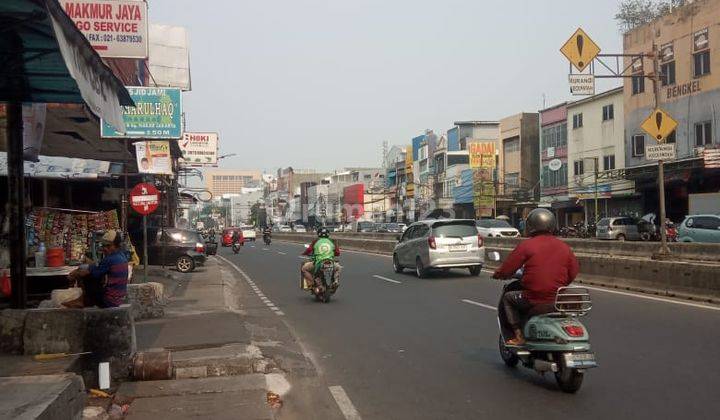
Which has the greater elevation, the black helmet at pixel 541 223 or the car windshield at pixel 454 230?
the black helmet at pixel 541 223

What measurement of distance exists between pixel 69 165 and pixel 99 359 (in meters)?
9.70

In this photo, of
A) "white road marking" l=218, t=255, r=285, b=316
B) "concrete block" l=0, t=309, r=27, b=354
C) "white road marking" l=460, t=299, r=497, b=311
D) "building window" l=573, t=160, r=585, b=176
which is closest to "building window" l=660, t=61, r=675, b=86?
"building window" l=573, t=160, r=585, b=176

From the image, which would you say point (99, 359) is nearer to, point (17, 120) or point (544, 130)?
point (17, 120)

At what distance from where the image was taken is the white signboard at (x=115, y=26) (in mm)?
14719

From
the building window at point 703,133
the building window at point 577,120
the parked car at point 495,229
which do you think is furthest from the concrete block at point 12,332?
the building window at point 577,120

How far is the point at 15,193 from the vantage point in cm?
779

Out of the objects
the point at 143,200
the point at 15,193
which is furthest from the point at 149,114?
the point at 15,193

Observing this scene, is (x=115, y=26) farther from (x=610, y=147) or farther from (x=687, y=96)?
(x=610, y=147)

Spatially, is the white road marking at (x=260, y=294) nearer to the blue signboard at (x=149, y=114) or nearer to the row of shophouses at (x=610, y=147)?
the blue signboard at (x=149, y=114)

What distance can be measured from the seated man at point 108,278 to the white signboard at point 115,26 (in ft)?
25.1

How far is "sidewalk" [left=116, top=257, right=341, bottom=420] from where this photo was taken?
6309mm

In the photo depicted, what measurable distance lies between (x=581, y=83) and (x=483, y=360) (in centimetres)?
1173

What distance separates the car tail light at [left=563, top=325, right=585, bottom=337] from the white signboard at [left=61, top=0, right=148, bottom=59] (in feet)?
39.6

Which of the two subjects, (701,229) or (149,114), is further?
(701,229)
